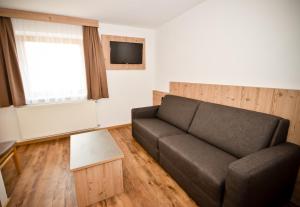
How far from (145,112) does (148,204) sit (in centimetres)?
158

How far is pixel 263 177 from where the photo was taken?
3.48ft

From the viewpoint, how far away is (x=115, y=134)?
313cm

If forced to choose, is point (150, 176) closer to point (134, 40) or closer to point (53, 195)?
point (53, 195)

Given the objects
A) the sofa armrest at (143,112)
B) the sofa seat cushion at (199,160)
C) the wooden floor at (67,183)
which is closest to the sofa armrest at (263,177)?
the sofa seat cushion at (199,160)

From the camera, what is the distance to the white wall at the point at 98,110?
2.59m

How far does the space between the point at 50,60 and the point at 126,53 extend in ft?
4.86

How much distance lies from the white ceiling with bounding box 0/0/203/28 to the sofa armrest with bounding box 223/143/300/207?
2208mm

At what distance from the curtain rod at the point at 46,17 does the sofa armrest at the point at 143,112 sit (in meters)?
1.86

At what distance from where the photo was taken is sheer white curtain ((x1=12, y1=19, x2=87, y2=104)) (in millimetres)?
2496

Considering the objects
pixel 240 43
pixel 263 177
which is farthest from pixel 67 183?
pixel 240 43

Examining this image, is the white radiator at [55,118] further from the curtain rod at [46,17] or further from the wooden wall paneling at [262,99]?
the wooden wall paneling at [262,99]

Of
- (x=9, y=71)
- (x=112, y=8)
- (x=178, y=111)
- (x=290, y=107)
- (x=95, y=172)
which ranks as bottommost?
(x=95, y=172)

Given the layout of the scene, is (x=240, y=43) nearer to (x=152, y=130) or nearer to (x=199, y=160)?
(x=199, y=160)

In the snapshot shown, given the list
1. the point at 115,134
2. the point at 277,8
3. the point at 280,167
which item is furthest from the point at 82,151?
the point at 277,8
